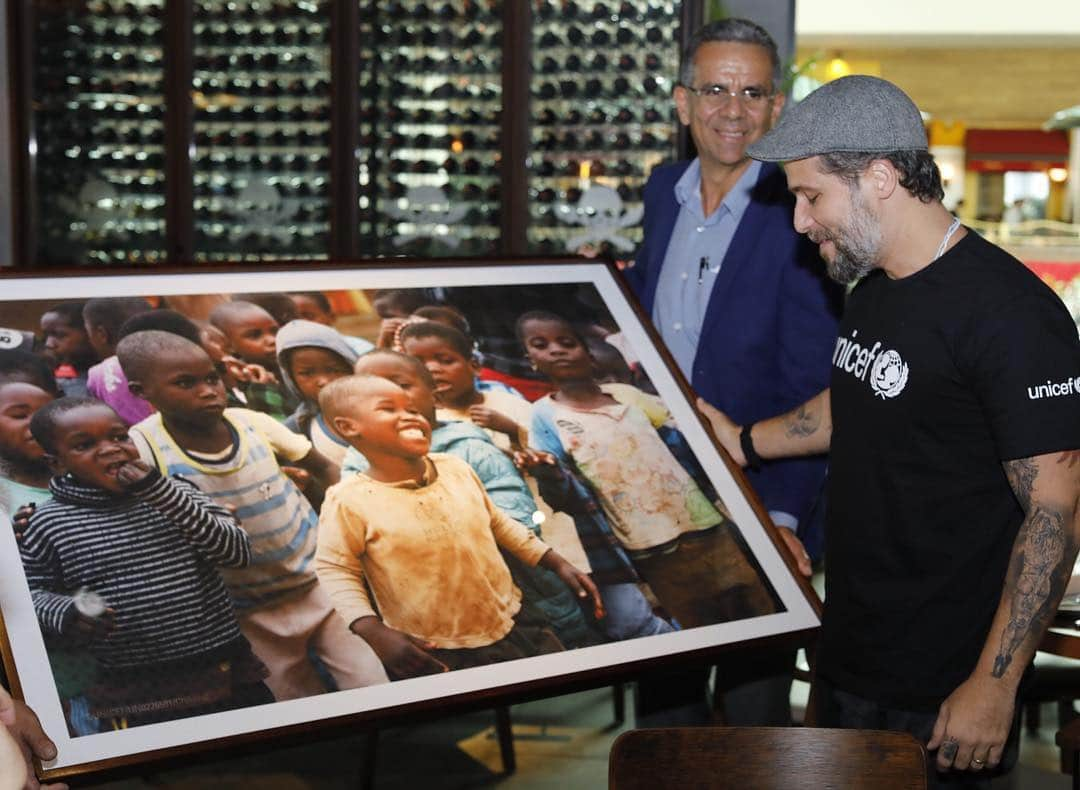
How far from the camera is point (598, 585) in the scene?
193cm

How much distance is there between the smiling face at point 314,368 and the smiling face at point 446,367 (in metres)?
0.14

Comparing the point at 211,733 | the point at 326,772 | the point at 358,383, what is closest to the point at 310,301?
the point at 358,383

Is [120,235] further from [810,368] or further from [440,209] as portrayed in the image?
[810,368]

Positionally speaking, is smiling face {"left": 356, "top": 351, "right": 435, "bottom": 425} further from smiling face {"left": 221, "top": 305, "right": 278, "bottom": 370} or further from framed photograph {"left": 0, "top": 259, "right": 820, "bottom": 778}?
smiling face {"left": 221, "top": 305, "right": 278, "bottom": 370}

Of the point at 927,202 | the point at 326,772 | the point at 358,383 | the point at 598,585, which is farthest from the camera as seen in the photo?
the point at 326,772

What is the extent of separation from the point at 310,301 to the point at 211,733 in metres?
0.84

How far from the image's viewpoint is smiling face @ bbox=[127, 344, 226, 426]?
1.92 metres

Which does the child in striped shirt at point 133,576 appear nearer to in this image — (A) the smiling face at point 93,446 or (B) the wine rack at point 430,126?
(A) the smiling face at point 93,446

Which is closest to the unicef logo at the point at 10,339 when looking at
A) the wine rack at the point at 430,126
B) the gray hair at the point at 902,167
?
the gray hair at the point at 902,167

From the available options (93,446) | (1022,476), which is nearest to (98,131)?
(93,446)

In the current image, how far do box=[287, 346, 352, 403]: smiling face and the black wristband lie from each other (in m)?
0.76

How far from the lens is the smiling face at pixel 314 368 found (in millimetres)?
2051

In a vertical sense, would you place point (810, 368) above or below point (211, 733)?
above

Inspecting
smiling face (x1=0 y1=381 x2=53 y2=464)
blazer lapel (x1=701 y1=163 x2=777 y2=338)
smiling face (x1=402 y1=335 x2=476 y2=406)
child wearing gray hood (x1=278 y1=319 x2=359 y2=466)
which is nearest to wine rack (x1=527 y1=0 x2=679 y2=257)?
blazer lapel (x1=701 y1=163 x2=777 y2=338)
